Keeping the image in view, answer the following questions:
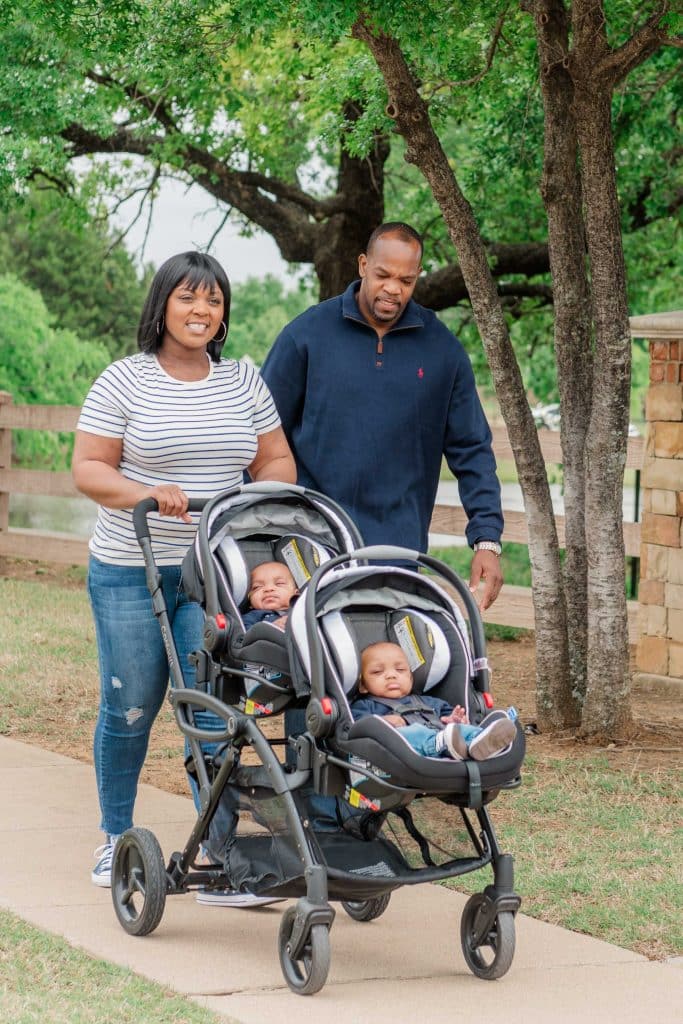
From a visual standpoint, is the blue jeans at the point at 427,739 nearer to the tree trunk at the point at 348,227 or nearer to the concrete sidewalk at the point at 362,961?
the concrete sidewalk at the point at 362,961

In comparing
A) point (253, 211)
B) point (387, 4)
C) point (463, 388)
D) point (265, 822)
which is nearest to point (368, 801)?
point (265, 822)

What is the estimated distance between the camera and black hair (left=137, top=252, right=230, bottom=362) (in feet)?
14.5

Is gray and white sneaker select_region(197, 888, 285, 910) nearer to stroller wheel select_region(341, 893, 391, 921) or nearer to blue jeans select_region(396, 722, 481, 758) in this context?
stroller wheel select_region(341, 893, 391, 921)

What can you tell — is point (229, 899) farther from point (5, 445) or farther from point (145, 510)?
point (5, 445)

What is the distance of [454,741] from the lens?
3.48m

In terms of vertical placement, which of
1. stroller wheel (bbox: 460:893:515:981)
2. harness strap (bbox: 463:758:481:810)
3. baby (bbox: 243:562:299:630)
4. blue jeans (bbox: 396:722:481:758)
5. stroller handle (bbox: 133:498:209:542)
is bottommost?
stroller wheel (bbox: 460:893:515:981)

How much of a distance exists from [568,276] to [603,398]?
680 millimetres

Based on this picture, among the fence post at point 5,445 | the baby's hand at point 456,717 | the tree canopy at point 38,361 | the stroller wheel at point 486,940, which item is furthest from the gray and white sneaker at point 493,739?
the tree canopy at point 38,361

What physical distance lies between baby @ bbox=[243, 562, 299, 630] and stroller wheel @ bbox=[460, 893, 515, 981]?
963 millimetres

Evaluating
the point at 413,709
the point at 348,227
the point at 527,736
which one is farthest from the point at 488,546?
the point at 348,227

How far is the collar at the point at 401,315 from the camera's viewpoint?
4.78m

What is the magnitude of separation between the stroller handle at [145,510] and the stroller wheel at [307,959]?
3.93 feet

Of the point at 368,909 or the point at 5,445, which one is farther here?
the point at 5,445

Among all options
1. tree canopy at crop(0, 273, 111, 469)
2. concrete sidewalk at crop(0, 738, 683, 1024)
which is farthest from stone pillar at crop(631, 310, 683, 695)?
tree canopy at crop(0, 273, 111, 469)
